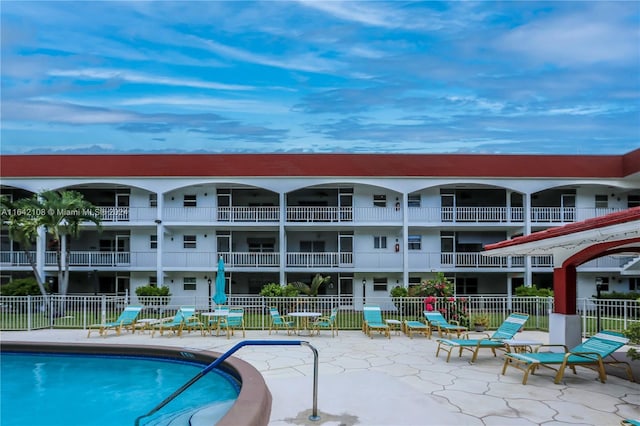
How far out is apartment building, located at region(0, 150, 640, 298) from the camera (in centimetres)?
2888

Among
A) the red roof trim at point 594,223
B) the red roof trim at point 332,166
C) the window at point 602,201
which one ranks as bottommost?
the red roof trim at point 594,223

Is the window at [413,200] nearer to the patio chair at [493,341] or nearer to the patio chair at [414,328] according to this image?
the patio chair at [414,328]

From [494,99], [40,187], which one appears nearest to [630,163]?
[494,99]

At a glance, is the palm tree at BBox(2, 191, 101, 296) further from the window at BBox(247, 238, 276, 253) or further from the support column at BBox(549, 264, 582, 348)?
the support column at BBox(549, 264, 582, 348)

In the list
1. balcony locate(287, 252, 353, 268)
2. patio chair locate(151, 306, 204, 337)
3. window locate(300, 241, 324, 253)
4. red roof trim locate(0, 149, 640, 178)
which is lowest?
patio chair locate(151, 306, 204, 337)

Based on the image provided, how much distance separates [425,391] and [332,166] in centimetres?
2119

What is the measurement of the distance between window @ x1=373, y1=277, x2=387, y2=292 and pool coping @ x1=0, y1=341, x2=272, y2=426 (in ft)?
59.9

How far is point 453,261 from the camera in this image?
1154 inches

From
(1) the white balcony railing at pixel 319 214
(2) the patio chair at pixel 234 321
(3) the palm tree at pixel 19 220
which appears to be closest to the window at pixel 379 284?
(1) the white balcony railing at pixel 319 214

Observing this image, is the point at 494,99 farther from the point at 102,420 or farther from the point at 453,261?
the point at 102,420

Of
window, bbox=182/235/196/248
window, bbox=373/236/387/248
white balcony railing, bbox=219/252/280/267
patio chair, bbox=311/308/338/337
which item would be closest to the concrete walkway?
patio chair, bbox=311/308/338/337

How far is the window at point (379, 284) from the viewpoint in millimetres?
30203

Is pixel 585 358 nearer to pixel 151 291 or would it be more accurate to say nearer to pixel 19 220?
pixel 151 291

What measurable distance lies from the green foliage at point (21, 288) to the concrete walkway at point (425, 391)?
59.8 feet
